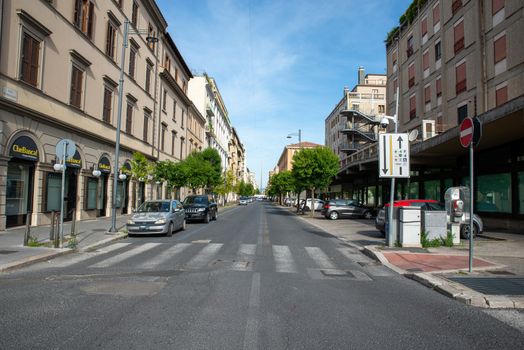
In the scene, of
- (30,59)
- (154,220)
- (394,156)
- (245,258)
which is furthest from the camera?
(30,59)

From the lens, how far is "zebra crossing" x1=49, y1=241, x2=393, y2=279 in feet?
28.1

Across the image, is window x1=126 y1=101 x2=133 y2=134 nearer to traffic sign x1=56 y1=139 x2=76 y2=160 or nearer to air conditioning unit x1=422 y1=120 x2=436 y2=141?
traffic sign x1=56 y1=139 x2=76 y2=160

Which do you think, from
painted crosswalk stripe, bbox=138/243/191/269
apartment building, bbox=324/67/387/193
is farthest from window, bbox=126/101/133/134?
apartment building, bbox=324/67/387/193

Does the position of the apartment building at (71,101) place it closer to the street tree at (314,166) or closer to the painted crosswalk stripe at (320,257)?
the painted crosswalk stripe at (320,257)

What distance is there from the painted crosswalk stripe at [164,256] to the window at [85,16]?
1367 cm

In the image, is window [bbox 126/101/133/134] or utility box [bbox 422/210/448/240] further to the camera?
window [bbox 126/101/133/134]

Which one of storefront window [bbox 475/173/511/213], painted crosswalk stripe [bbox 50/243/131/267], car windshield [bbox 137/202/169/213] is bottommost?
painted crosswalk stripe [bbox 50/243/131/267]

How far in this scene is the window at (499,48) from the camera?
21750 millimetres

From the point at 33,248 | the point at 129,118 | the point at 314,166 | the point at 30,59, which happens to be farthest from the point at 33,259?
the point at 314,166

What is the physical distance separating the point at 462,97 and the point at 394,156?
54.9ft

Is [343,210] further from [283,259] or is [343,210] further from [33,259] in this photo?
[33,259]

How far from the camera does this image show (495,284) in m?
6.88

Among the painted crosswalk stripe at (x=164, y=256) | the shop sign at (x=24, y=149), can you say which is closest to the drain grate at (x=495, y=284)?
the painted crosswalk stripe at (x=164, y=256)

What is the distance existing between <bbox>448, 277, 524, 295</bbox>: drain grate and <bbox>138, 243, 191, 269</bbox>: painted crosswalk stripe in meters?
6.19
